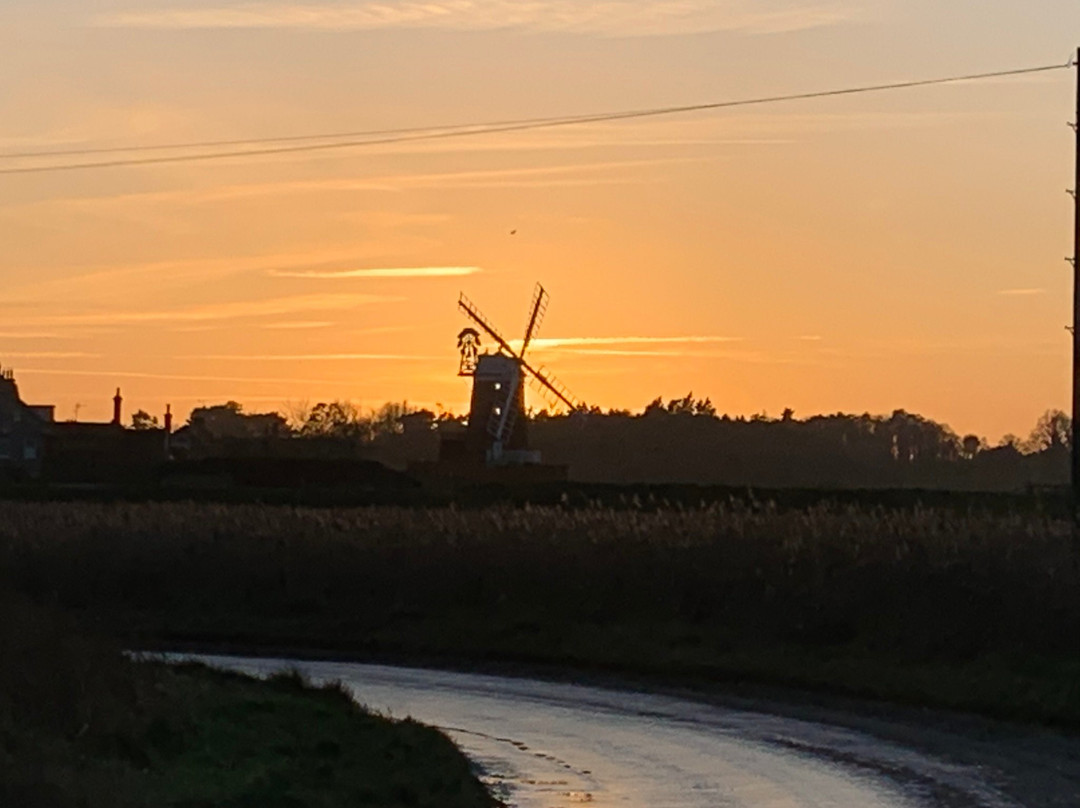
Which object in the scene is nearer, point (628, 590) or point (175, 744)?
point (175, 744)

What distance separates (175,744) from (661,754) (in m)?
5.56

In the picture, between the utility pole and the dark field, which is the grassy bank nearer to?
the dark field

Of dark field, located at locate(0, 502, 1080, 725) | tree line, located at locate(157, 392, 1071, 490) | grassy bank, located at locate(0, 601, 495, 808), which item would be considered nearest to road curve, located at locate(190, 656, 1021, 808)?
grassy bank, located at locate(0, 601, 495, 808)

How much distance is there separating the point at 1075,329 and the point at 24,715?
1918 centimetres

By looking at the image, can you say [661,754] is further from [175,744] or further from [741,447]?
[741,447]

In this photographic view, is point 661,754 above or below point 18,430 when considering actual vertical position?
below

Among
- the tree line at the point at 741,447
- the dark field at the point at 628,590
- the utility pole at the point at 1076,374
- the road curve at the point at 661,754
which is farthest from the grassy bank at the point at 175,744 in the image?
the tree line at the point at 741,447

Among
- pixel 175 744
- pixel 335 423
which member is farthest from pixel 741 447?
pixel 175 744

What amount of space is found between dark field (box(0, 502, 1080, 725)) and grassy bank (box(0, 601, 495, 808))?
13.4 ft

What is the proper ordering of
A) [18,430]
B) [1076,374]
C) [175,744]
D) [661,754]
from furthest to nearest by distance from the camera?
[18,430]
[1076,374]
[661,754]
[175,744]

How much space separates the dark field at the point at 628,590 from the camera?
28.9 meters

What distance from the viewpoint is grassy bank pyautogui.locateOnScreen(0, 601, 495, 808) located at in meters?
14.0

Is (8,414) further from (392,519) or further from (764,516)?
(764,516)

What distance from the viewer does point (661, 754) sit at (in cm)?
2045
